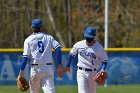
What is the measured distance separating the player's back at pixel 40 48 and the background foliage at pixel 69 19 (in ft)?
72.1

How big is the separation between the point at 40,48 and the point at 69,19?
24.9 m

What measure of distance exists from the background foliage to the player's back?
866 inches

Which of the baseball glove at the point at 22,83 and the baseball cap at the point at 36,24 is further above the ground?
the baseball cap at the point at 36,24

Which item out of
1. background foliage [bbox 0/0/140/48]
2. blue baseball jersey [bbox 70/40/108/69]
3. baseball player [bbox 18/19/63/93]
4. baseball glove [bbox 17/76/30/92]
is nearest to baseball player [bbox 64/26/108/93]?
blue baseball jersey [bbox 70/40/108/69]

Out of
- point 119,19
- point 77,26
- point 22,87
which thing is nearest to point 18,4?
point 77,26

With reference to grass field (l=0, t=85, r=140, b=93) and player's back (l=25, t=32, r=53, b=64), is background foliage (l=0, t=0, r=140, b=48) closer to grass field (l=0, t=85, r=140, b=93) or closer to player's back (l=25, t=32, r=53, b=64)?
grass field (l=0, t=85, r=140, b=93)

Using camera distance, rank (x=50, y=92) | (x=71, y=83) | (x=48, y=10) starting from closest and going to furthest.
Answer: (x=50, y=92) < (x=71, y=83) < (x=48, y=10)

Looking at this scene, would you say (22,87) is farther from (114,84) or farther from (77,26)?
(77,26)

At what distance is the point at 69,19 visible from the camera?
1383 inches

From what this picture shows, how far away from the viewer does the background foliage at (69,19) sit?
33.2 m

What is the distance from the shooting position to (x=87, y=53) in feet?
35.3

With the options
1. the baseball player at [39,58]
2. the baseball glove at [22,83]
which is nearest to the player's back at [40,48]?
the baseball player at [39,58]

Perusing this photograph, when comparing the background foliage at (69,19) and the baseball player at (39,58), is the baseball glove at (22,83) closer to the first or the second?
the baseball player at (39,58)

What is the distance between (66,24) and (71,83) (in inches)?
625
